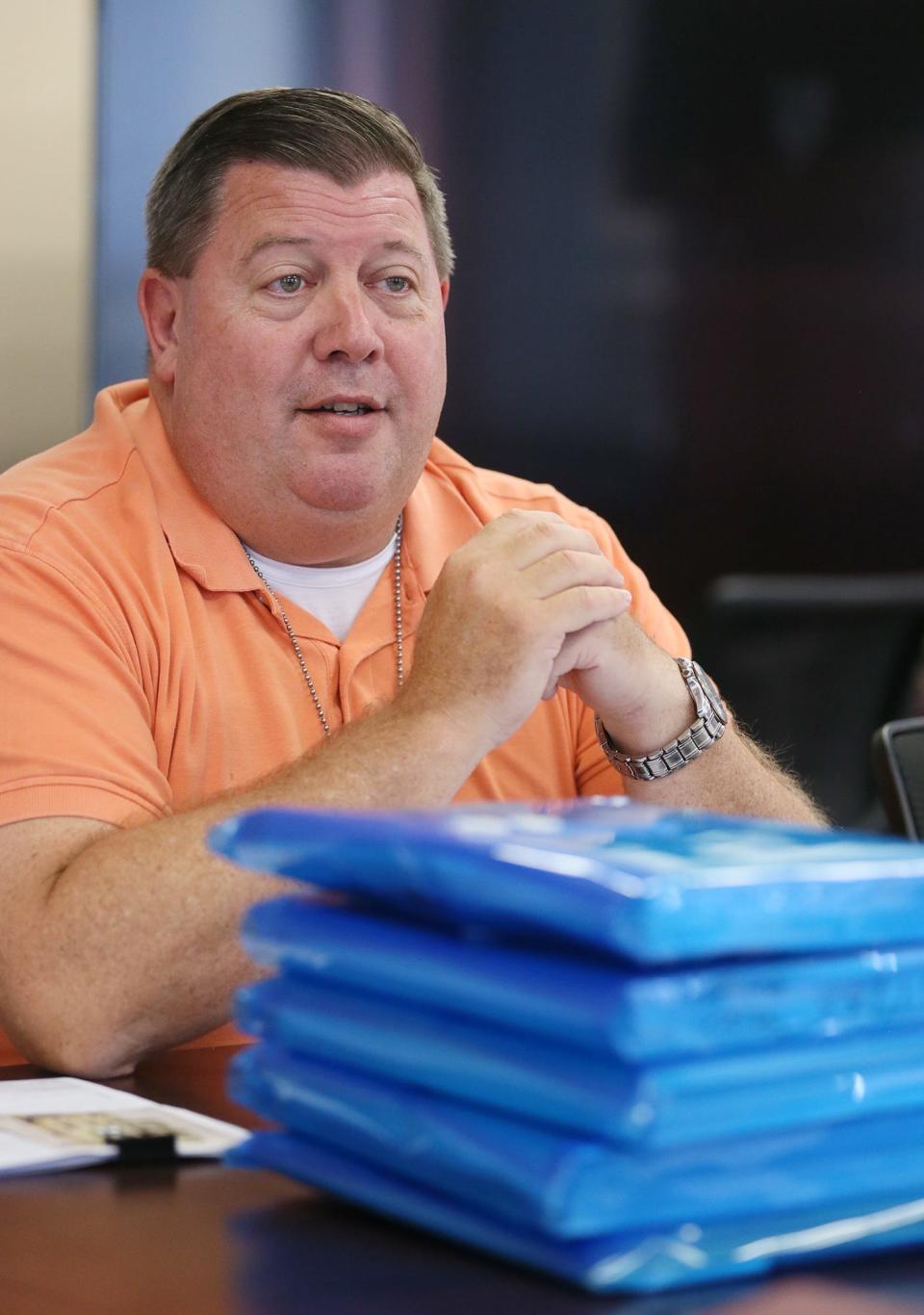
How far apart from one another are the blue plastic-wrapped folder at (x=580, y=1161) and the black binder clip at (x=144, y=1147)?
0.16 meters

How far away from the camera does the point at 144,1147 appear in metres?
0.85

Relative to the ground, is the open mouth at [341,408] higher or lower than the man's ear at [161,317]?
lower

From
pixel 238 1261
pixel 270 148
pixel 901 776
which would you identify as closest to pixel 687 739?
pixel 901 776

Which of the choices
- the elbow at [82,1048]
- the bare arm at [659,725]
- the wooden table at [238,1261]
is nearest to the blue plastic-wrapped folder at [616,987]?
the wooden table at [238,1261]

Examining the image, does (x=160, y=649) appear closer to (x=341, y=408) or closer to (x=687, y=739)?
(x=341, y=408)

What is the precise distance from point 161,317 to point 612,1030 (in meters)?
1.43

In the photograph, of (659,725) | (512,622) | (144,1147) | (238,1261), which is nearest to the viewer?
(238,1261)

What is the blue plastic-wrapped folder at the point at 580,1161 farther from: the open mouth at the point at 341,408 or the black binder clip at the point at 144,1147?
the open mouth at the point at 341,408

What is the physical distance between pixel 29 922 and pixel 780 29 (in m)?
2.59

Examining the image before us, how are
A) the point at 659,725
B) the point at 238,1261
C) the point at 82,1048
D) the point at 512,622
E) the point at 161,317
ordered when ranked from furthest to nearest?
the point at 161,317 < the point at 659,725 < the point at 512,622 < the point at 82,1048 < the point at 238,1261

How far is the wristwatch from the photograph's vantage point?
162 centimetres

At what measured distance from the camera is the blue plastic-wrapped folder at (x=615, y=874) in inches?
23.4

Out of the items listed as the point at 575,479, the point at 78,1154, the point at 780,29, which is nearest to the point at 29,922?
the point at 78,1154

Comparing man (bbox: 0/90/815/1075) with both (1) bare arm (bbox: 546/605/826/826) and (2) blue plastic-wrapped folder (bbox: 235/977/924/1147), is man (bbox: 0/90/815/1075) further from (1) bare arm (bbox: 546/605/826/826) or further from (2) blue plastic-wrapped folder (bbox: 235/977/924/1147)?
(2) blue plastic-wrapped folder (bbox: 235/977/924/1147)
